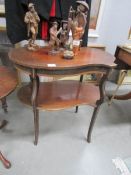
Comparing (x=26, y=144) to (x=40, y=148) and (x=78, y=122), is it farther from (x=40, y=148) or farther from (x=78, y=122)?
(x=78, y=122)

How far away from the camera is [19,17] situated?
5.53 ft

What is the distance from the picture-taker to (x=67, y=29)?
4.68ft

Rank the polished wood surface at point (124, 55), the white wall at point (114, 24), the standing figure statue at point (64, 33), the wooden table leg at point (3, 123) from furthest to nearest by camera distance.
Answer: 1. the white wall at point (114, 24)
2. the polished wood surface at point (124, 55)
3. the wooden table leg at point (3, 123)
4. the standing figure statue at point (64, 33)

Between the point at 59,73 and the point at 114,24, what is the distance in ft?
5.18

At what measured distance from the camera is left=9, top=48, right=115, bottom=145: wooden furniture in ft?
3.94

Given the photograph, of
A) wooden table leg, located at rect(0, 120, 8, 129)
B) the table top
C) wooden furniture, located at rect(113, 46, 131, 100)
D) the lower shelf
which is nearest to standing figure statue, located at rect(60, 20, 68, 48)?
the table top

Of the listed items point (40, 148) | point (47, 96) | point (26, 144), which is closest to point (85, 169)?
point (40, 148)

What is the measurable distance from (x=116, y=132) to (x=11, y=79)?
3.93 feet

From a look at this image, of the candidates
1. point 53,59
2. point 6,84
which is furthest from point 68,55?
point 6,84

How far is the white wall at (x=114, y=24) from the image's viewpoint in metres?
2.28

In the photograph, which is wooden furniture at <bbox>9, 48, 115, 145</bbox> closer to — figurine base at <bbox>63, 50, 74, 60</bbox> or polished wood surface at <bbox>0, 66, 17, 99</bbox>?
figurine base at <bbox>63, 50, 74, 60</bbox>

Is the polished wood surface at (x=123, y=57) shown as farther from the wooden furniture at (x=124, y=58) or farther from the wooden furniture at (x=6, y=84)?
the wooden furniture at (x=6, y=84)

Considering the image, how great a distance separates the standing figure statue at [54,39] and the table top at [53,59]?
0.19ft

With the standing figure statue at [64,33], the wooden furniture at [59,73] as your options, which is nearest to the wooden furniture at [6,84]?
the wooden furniture at [59,73]
